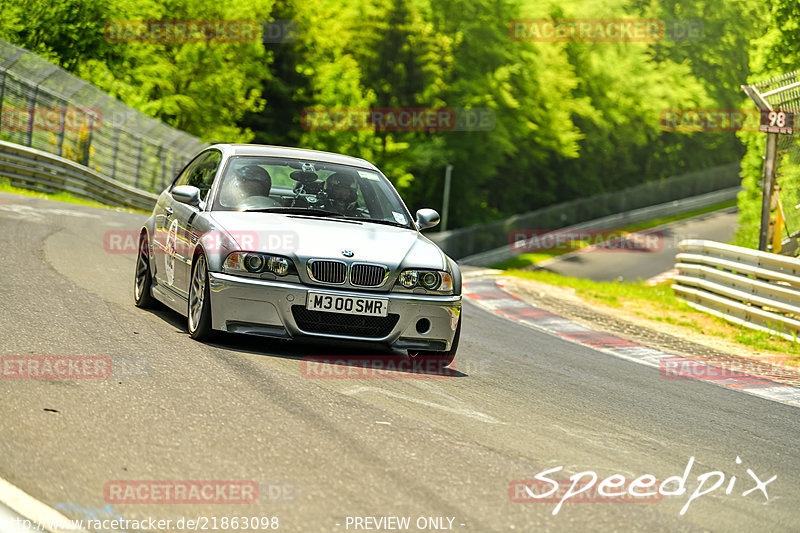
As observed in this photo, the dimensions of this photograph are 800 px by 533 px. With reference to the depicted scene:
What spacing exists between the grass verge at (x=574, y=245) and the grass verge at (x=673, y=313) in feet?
89.9

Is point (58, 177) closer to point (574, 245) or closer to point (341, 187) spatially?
point (341, 187)

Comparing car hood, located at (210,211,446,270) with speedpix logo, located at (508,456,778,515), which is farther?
car hood, located at (210,211,446,270)

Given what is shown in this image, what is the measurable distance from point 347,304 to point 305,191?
1.50 metres

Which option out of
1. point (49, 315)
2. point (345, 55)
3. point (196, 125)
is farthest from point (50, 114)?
point (345, 55)

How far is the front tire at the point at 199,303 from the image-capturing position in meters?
7.95

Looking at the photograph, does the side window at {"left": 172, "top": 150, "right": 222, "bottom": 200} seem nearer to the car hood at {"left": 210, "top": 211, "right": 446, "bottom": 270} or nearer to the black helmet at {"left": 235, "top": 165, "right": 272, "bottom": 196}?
the black helmet at {"left": 235, "top": 165, "right": 272, "bottom": 196}

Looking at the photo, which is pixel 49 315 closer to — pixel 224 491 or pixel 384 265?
pixel 384 265

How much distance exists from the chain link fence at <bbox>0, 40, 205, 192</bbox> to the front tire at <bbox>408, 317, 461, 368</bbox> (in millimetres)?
17742

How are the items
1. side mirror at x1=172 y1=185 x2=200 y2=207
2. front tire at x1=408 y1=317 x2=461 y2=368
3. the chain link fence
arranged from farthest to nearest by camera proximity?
the chain link fence
side mirror at x1=172 y1=185 x2=200 y2=207
front tire at x1=408 y1=317 x2=461 y2=368

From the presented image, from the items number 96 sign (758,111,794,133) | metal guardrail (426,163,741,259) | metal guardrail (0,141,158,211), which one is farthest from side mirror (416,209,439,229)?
metal guardrail (426,163,741,259)

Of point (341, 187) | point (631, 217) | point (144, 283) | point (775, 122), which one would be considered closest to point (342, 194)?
point (341, 187)

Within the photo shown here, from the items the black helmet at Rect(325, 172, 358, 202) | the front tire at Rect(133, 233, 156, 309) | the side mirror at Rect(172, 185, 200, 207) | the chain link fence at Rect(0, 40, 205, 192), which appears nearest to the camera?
the side mirror at Rect(172, 185, 200, 207)

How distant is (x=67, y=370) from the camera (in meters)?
6.61

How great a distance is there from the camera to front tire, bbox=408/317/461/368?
27.7 ft
